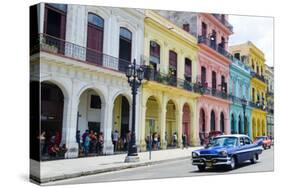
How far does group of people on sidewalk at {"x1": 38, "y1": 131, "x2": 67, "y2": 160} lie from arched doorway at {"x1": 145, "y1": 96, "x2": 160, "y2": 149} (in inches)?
102

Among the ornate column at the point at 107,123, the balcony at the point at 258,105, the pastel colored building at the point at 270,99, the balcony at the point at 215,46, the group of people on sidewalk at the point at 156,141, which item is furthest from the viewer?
the balcony at the point at 215,46

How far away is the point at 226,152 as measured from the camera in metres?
8.81

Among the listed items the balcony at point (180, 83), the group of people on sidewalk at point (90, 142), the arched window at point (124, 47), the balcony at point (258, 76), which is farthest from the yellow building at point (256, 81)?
the group of people on sidewalk at point (90, 142)

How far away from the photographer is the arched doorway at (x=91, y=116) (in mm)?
8547

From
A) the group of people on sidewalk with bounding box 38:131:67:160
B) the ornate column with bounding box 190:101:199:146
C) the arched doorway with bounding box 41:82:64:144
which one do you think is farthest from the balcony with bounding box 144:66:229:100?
the group of people on sidewalk with bounding box 38:131:67:160

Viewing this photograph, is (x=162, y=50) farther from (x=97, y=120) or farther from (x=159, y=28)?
(x=97, y=120)

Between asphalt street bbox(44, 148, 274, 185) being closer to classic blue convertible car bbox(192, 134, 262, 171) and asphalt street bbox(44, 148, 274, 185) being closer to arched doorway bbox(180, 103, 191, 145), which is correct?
classic blue convertible car bbox(192, 134, 262, 171)

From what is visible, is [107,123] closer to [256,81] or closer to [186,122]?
[186,122]

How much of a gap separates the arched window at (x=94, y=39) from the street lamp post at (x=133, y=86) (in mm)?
795

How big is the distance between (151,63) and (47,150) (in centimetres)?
417

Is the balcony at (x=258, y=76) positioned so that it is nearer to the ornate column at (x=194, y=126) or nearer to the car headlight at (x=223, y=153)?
the ornate column at (x=194, y=126)

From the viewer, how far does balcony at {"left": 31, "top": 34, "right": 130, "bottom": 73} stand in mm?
7645

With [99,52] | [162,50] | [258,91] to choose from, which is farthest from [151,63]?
[258,91]
